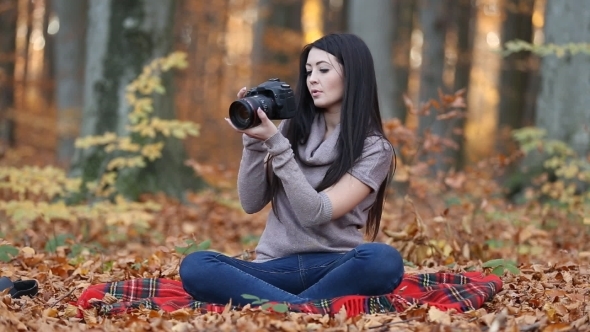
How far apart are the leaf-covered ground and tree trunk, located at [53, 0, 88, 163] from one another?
7.64 meters

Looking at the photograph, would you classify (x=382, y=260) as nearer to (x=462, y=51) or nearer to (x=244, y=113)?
(x=244, y=113)

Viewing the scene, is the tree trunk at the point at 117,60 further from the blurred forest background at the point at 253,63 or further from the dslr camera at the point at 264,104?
the dslr camera at the point at 264,104

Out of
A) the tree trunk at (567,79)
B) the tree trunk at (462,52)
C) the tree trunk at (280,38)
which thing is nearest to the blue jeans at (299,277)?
the tree trunk at (567,79)

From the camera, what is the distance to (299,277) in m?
3.65

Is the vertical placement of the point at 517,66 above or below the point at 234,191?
above

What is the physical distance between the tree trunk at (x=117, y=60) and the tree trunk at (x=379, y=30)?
9.55 ft

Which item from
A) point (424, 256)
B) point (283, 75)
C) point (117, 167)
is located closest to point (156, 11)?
point (117, 167)

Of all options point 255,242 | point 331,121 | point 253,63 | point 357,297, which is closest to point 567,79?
point 255,242

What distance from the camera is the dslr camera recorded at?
3.38 meters

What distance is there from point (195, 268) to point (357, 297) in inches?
29.2

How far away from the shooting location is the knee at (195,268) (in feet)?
11.6

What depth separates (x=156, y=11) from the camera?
25.0 feet

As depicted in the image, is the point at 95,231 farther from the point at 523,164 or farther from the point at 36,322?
the point at 523,164

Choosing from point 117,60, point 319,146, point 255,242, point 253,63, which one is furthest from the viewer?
point 253,63
